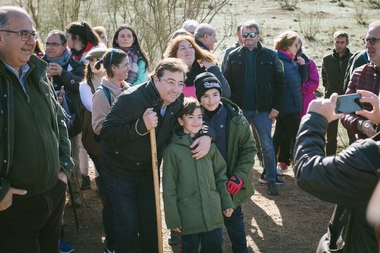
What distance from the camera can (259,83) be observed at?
6.97 metres

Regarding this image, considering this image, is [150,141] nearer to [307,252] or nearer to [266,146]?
[307,252]

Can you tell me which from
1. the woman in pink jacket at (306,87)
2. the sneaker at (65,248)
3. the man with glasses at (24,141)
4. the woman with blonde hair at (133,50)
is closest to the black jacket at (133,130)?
the man with glasses at (24,141)

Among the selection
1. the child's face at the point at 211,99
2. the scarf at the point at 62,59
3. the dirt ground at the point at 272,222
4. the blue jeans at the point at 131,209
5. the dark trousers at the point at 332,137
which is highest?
the scarf at the point at 62,59

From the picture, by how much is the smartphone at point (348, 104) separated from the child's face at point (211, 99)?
6.29 feet

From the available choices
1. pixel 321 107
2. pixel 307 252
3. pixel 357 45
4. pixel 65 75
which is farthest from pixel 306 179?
pixel 357 45

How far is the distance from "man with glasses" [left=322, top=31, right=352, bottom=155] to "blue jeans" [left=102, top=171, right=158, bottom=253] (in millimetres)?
4288

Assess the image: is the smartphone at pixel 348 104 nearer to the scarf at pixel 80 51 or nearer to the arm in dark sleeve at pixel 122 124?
the arm in dark sleeve at pixel 122 124

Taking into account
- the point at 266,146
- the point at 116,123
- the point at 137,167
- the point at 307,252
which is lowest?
the point at 307,252

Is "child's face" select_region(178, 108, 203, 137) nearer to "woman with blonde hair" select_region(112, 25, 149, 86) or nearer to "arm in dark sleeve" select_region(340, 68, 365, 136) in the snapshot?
"arm in dark sleeve" select_region(340, 68, 365, 136)

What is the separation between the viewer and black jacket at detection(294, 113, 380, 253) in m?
2.63

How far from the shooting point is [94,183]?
7270mm

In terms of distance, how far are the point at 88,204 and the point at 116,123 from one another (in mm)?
2429

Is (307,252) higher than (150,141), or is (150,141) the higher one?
(150,141)

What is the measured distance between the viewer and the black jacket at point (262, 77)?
696cm
